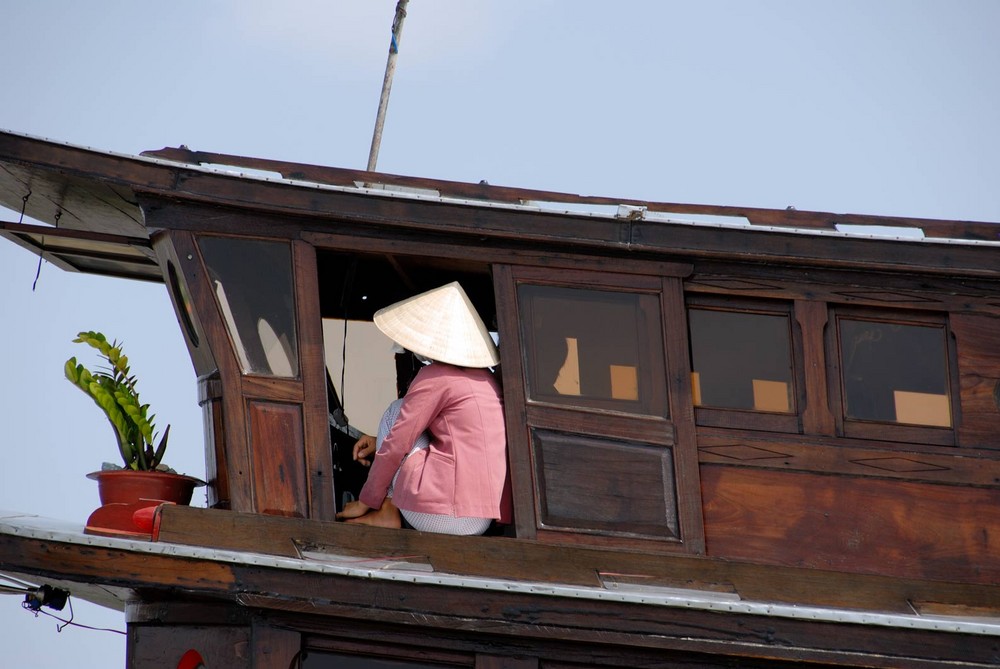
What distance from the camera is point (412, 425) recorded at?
5992 millimetres

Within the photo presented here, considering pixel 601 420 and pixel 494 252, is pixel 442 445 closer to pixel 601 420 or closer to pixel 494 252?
pixel 601 420

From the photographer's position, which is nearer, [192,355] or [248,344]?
[248,344]

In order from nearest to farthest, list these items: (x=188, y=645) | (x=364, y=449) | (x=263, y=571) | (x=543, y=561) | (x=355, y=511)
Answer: (x=263, y=571)
(x=543, y=561)
(x=188, y=645)
(x=355, y=511)
(x=364, y=449)

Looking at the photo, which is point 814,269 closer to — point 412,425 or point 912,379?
point 912,379

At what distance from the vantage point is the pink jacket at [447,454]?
19.6 ft

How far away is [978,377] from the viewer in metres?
6.22

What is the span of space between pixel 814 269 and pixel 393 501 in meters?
A: 2.22

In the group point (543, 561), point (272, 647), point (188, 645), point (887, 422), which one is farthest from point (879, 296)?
point (188, 645)

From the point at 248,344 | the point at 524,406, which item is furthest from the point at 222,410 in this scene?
the point at 524,406

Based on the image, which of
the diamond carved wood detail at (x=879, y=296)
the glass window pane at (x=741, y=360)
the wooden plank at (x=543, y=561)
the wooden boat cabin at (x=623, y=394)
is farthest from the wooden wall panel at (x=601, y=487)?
the diamond carved wood detail at (x=879, y=296)

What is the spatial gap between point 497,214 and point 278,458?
4.87 ft

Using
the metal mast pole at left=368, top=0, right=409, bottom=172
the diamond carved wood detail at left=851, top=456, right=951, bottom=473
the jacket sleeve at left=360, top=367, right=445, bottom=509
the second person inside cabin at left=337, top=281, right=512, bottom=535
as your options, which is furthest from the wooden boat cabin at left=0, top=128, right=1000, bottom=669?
the metal mast pole at left=368, top=0, right=409, bottom=172

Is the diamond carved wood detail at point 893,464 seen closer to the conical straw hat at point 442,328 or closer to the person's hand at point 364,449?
the conical straw hat at point 442,328

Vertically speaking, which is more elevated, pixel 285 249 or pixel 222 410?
pixel 285 249
